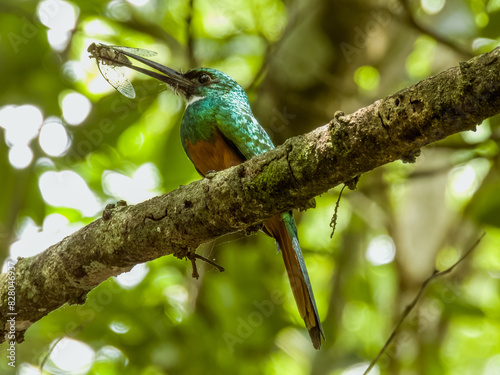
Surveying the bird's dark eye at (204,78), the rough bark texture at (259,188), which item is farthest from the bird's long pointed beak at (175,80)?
the rough bark texture at (259,188)

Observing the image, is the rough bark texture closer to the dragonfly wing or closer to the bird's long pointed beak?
the dragonfly wing

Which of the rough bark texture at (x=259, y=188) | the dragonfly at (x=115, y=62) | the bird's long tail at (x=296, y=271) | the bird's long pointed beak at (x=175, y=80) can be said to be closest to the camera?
the rough bark texture at (x=259, y=188)

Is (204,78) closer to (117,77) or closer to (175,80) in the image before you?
(175,80)

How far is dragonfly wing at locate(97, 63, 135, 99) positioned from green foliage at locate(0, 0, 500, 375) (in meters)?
0.48

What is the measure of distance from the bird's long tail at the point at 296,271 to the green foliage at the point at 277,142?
2.11 ft

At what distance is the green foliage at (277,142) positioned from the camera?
337 cm

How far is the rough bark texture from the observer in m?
1.42

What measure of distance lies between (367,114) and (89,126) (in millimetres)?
2615

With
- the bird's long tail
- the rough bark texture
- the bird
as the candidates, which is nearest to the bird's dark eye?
the bird

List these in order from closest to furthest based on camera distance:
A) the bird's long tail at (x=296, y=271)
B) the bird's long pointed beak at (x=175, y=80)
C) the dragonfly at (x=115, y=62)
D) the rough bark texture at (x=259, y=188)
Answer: the rough bark texture at (x=259, y=188), the bird's long tail at (x=296, y=271), the dragonfly at (x=115, y=62), the bird's long pointed beak at (x=175, y=80)

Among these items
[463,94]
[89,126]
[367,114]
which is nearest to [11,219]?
[89,126]

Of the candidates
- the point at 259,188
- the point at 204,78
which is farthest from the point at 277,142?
the point at 259,188

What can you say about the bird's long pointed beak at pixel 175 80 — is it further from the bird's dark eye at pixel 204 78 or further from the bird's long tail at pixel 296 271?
the bird's long tail at pixel 296 271

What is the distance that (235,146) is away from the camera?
3.07 meters
